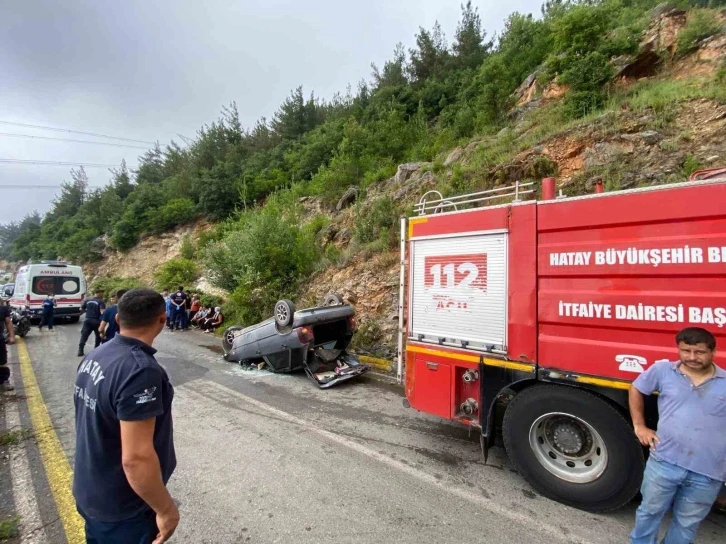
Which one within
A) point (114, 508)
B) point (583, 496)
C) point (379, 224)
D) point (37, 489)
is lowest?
point (37, 489)

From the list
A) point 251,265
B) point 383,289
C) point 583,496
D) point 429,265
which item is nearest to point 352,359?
point 383,289

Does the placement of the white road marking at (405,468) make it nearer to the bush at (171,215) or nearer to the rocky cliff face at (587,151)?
the rocky cliff face at (587,151)

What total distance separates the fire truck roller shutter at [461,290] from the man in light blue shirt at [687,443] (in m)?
1.25

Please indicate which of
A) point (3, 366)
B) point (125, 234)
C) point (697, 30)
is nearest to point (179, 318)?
point (3, 366)

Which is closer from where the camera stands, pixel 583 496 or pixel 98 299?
pixel 583 496

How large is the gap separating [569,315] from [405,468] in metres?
2.08

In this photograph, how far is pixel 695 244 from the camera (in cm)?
248

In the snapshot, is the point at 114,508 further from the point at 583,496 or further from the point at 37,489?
the point at 583,496

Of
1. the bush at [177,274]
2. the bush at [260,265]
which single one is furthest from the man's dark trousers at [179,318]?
the bush at [177,274]

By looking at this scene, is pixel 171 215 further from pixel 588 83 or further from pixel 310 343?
pixel 588 83

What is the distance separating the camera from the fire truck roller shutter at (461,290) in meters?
3.33

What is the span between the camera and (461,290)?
359 cm

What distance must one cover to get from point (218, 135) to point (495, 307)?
3476 centimetres

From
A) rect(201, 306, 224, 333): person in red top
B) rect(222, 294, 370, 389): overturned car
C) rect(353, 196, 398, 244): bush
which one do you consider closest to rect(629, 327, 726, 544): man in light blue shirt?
rect(222, 294, 370, 389): overturned car
